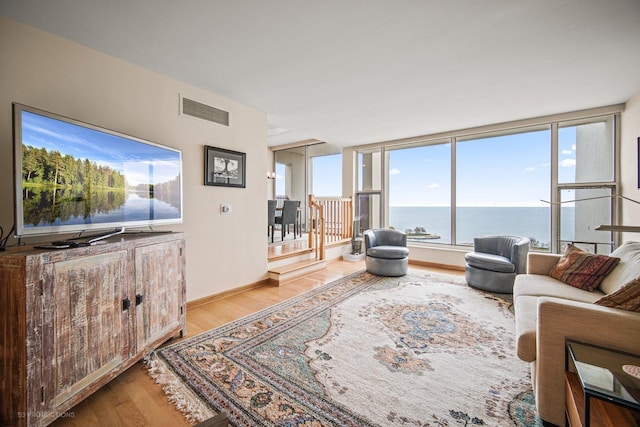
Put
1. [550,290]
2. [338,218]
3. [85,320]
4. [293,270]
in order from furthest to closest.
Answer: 1. [338,218]
2. [293,270]
3. [550,290]
4. [85,320]

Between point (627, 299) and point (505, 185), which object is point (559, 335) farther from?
point (505, 185)

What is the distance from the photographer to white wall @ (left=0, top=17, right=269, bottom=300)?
1893 millimetres

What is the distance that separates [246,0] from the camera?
1733mm

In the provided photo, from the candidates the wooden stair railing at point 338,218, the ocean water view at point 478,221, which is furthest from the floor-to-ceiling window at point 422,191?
the wooden stair railing at point 338,218

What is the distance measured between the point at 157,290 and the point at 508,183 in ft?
18.1

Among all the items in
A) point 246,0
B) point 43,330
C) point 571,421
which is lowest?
point 571,421

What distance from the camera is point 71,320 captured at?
4.74 ft

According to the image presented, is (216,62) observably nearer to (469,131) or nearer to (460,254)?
(469,131)

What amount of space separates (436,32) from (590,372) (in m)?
2.37

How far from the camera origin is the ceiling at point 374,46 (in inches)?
71.7

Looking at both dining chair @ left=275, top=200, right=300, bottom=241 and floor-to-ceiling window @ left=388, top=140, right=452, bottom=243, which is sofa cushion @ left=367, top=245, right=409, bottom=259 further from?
dining chair @ left=275, top=200, right=300, bottom=241

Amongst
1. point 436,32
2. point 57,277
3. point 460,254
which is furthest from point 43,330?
point 460,254

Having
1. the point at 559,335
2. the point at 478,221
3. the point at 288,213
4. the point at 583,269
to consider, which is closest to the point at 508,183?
the point at 478,221

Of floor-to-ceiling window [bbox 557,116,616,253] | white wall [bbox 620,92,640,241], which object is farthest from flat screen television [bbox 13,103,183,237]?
white wall [bbox 620,92,640,241]
